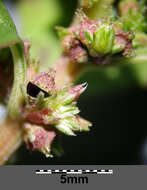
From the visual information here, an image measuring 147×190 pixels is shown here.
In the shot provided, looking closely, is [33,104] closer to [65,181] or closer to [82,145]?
[65,181]

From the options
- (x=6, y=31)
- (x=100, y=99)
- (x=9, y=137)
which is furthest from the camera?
(x=100, y=99)

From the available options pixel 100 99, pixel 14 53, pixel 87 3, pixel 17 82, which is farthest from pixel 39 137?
pixel 100 99

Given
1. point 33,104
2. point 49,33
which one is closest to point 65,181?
point 33,104

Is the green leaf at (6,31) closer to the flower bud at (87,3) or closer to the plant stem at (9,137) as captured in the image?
the flower bud at (87,3)

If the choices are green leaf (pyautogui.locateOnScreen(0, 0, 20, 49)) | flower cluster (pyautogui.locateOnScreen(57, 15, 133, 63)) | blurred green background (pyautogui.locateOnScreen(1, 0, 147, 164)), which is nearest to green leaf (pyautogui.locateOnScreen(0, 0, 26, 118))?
green leaf (pyautogui.locateOnScreen(0, 0, 20, 49))

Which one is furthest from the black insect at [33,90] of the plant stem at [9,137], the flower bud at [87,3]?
the flower bud at [87,3]

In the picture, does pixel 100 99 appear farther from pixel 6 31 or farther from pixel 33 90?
pixel 6 31
